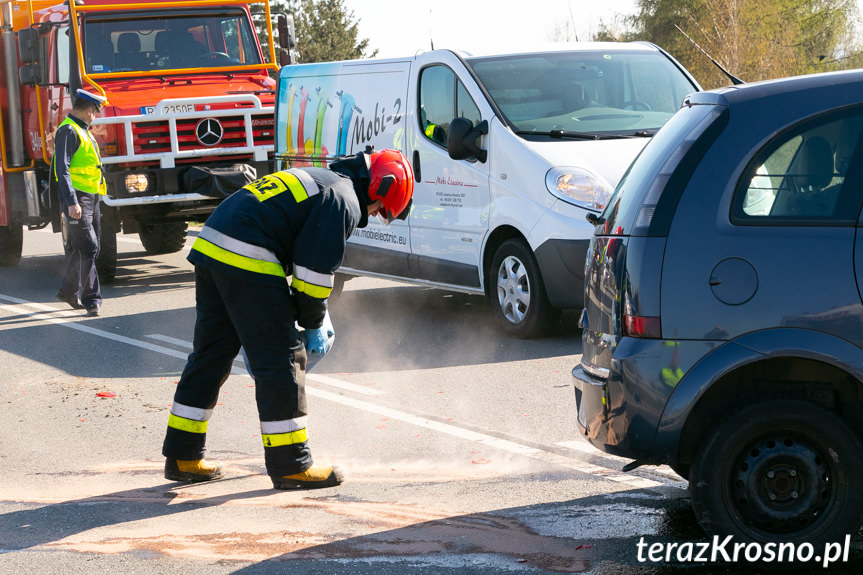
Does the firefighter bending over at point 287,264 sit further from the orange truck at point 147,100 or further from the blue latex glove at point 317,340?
the orange truck at point 147,100

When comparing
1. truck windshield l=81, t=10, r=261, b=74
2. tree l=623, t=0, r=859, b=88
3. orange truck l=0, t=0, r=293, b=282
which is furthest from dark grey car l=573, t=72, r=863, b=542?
tree l=623, t=0, r=859, b=88

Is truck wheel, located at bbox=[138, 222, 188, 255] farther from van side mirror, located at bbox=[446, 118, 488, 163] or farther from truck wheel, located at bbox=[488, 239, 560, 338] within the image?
truck wheel, located at bbox=[488, 239, 560, 338]

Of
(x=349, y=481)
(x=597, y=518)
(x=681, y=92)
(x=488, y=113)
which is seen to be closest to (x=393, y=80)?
(x=488, y=113)

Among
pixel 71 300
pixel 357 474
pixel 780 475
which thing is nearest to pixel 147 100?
pixel 71 300

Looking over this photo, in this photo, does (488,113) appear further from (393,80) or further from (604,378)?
(604,378)

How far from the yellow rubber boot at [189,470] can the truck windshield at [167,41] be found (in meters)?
8.99

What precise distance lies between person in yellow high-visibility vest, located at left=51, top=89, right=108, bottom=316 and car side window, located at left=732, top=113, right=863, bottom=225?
27.2ft

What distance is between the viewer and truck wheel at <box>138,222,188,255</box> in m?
16.2

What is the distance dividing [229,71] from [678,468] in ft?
35.2

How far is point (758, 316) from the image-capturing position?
4.09 meters

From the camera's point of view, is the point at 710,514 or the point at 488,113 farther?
the point at 488,113

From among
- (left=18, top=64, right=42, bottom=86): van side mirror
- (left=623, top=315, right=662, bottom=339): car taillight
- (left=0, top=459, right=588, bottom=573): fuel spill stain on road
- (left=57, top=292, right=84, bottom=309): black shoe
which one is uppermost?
(left=18, top=64, right=42, bottom=86): van side mirror

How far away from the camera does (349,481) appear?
5.58 meters

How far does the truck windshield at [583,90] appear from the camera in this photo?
913cm
